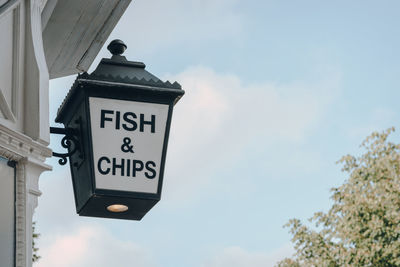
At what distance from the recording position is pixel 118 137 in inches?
123

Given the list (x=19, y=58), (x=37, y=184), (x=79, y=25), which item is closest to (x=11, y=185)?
(x=37, y=184)

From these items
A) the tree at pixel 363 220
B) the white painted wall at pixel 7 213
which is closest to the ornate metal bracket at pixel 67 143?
the white painted wall at pixel 7 213

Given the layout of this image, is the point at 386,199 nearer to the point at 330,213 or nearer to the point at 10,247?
the point at 330,213

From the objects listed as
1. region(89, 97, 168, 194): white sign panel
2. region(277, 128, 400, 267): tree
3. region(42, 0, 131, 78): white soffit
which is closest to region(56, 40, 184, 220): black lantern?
region(89, 97, 168, 194): white sign panel

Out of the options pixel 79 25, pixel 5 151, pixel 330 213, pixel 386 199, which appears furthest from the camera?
pixel 330 213

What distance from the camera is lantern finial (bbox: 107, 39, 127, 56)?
3408 millimetres

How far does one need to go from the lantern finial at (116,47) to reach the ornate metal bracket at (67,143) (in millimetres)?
465

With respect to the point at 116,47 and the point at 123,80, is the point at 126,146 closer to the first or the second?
the point at 123,80

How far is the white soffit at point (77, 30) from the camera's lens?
12.2ft

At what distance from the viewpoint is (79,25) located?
12.7 ft

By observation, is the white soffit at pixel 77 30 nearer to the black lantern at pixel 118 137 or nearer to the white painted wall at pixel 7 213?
the black lantern at pixel 118 137

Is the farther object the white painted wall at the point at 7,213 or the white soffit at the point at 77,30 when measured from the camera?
the white soffit at the point at 77,30

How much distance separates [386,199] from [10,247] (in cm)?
1964

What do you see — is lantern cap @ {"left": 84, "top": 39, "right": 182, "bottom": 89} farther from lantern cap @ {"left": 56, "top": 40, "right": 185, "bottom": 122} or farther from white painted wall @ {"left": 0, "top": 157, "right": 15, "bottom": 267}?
white painted wall @ {"left": 0, "top": 157, "right": 15, "bottom": 267}
